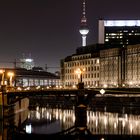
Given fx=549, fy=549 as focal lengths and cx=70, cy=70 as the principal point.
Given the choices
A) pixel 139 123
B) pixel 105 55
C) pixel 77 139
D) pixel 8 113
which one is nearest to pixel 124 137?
pixel 77 139

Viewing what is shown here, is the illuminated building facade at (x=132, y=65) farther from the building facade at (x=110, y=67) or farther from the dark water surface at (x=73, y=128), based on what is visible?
the dark water surface at (x=73, y=128)

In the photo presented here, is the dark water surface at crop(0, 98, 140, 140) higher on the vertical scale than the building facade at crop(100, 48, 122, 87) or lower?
lower

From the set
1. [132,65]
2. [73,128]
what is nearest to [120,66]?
[132,65]

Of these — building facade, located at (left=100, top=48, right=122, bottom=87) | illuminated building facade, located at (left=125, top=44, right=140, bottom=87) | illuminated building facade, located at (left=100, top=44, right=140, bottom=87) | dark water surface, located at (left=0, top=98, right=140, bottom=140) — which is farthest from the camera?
building facade, located at (left=100, top=48, right=122, bottom=87)

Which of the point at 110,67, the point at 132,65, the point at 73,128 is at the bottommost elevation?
the point at 73,128

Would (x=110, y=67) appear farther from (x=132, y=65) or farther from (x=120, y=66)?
(x=132, y=65)

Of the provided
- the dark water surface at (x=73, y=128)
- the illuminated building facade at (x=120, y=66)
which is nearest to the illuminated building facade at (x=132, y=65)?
the illuminated building facade at (x=120, y=66)

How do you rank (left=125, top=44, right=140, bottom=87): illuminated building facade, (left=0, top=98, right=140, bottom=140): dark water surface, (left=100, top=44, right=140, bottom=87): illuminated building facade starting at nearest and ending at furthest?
(left=0, top=98, right=140, bottom=140): dark water surface → (left=125, top=44, right=140, bottom=87): illuminated building facade → (left=100, top=44, right=140, bottom=87): illuminated building facade

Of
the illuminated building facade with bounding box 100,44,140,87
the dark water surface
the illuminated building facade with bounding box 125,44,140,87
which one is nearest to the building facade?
the illuminated building facade with bounding box 100,44,140,87

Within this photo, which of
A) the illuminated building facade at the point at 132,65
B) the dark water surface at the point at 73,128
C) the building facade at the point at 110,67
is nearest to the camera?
the dark water surface at the point at 73,128

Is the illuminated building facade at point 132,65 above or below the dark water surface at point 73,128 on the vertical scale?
above

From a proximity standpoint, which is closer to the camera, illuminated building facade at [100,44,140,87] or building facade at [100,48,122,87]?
illuminated building facade at [100,44,140,87]

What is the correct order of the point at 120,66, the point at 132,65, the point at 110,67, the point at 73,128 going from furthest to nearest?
the point at 110,67 → the point at 120,66 → the point at 132,65 → the point at 73,128

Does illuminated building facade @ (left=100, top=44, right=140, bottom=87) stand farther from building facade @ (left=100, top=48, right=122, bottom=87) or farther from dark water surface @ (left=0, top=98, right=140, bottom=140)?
dark water surface @ (left=0, top=98, right=140, bottom=140)
